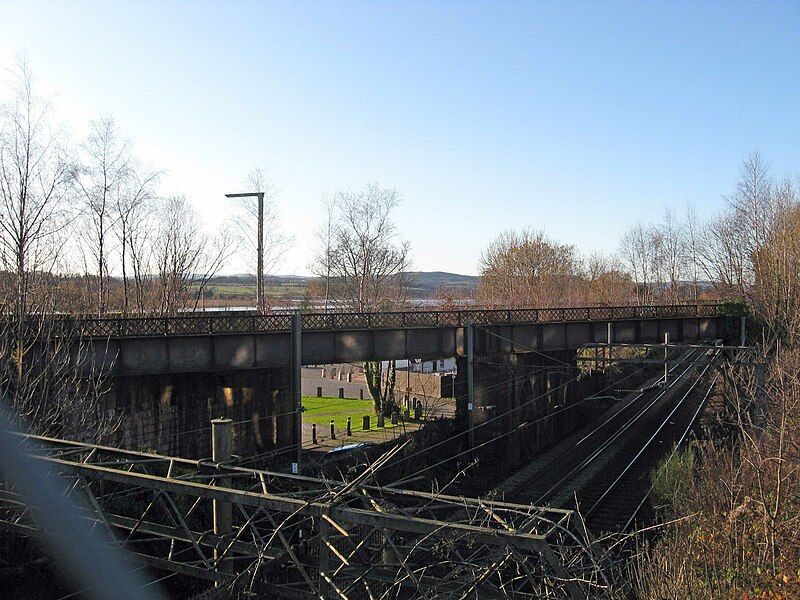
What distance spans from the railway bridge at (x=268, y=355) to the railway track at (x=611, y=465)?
2.67 meters

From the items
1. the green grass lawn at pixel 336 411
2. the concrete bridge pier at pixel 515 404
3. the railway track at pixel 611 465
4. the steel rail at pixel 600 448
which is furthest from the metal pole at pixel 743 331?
the green grass lawn at pixel 336 411

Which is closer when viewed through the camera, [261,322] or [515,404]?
[261,322]

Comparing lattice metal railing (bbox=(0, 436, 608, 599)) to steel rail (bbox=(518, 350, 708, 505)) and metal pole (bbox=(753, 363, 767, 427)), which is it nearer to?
steel rail (bbox=(518, 350, 708, 505))

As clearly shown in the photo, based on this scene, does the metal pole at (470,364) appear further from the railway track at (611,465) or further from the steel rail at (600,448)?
the steel rail at (600,448)

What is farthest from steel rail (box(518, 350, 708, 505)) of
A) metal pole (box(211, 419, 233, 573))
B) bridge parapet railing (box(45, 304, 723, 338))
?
metal pole (box(211, 419, 233, 573))

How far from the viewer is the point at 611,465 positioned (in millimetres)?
28141

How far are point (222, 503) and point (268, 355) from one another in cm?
1248

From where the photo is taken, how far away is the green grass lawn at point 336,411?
33125mm

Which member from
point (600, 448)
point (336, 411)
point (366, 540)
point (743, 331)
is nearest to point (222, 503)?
point (366, 540)

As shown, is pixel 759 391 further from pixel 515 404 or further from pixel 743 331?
pixel 743 331

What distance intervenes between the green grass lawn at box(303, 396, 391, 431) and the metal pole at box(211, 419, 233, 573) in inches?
829

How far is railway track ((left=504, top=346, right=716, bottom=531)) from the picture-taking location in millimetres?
22455

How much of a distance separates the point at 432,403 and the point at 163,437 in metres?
22.1

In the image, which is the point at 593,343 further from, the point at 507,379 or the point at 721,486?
the point at 721,486
